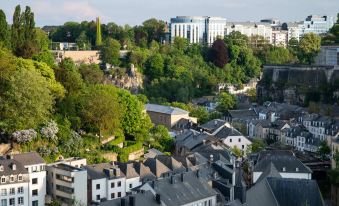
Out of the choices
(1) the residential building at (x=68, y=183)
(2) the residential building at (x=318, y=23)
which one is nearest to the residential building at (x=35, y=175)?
(1) the residential building at (x=68, y=183)

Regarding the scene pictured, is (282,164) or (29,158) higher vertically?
(29,158)

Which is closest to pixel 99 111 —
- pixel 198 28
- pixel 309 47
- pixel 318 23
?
pixel 309 47

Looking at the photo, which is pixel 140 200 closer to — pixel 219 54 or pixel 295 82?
pixel 295 82

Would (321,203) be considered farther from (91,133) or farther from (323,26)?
(323,26)

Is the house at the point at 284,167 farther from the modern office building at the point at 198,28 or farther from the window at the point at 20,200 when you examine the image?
the modern office building at the point at 198,28

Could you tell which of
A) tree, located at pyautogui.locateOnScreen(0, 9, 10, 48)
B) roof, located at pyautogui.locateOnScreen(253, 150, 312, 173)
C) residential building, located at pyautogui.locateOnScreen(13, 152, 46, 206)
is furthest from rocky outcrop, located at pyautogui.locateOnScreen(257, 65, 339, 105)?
residential building, located at pyautogui.locateOnScreen(13, 152, 46, 206)

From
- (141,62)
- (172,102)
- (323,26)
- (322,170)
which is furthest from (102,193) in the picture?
(323,26)

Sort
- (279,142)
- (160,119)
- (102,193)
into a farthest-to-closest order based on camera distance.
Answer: (160,119)
(279,142)
(102,193)
